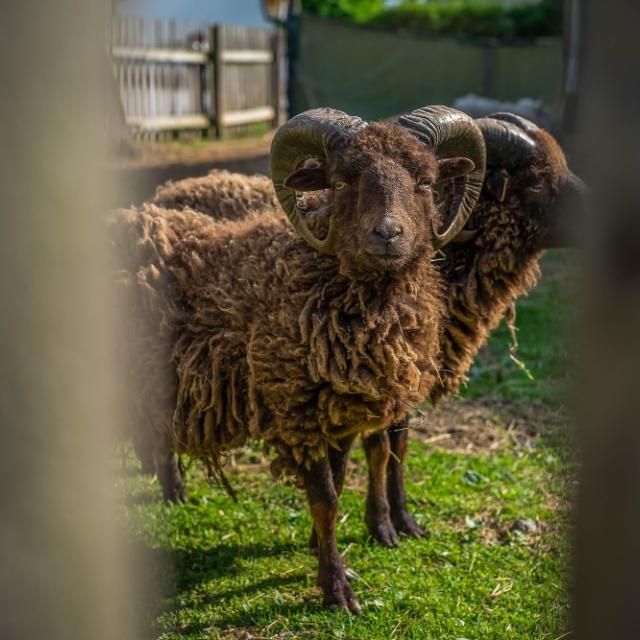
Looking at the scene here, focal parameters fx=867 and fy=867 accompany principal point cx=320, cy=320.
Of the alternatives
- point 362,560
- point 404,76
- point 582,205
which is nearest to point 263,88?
point 404,76

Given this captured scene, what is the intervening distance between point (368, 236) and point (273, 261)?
2.25ft

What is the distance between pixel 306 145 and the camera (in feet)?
13.4

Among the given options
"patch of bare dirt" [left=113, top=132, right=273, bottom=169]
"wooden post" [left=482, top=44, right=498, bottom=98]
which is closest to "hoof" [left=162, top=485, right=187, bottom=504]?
"patch of bare dirt" [left=113, top=132, right=273, bottom=169]

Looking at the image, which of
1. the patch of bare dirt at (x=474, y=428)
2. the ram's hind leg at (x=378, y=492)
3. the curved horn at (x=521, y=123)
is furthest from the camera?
the patch of bare dirt at (x=474, y=428)

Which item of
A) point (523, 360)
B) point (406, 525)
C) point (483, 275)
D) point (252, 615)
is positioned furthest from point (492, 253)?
point (523, 360)

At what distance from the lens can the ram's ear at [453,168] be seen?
168 inches

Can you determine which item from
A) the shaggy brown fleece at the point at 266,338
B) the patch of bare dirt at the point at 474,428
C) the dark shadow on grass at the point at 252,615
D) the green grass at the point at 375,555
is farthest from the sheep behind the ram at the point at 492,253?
the patch of bare dirt at the point at 474,428

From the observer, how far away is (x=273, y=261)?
13.9ft

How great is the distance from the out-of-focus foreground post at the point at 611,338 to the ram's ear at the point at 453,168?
3.09m

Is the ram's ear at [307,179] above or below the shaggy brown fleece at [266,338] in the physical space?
above

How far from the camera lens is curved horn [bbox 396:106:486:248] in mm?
4074

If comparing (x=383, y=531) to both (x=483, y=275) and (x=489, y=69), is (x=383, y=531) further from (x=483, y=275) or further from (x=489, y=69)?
(x=489, y=69)

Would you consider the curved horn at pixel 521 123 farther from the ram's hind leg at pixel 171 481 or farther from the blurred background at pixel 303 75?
the blurred background at pixel 303 75

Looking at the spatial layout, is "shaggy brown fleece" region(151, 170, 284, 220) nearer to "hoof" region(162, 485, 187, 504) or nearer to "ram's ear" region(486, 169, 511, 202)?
"ram's ear" region(486, 169, 511, 202)
